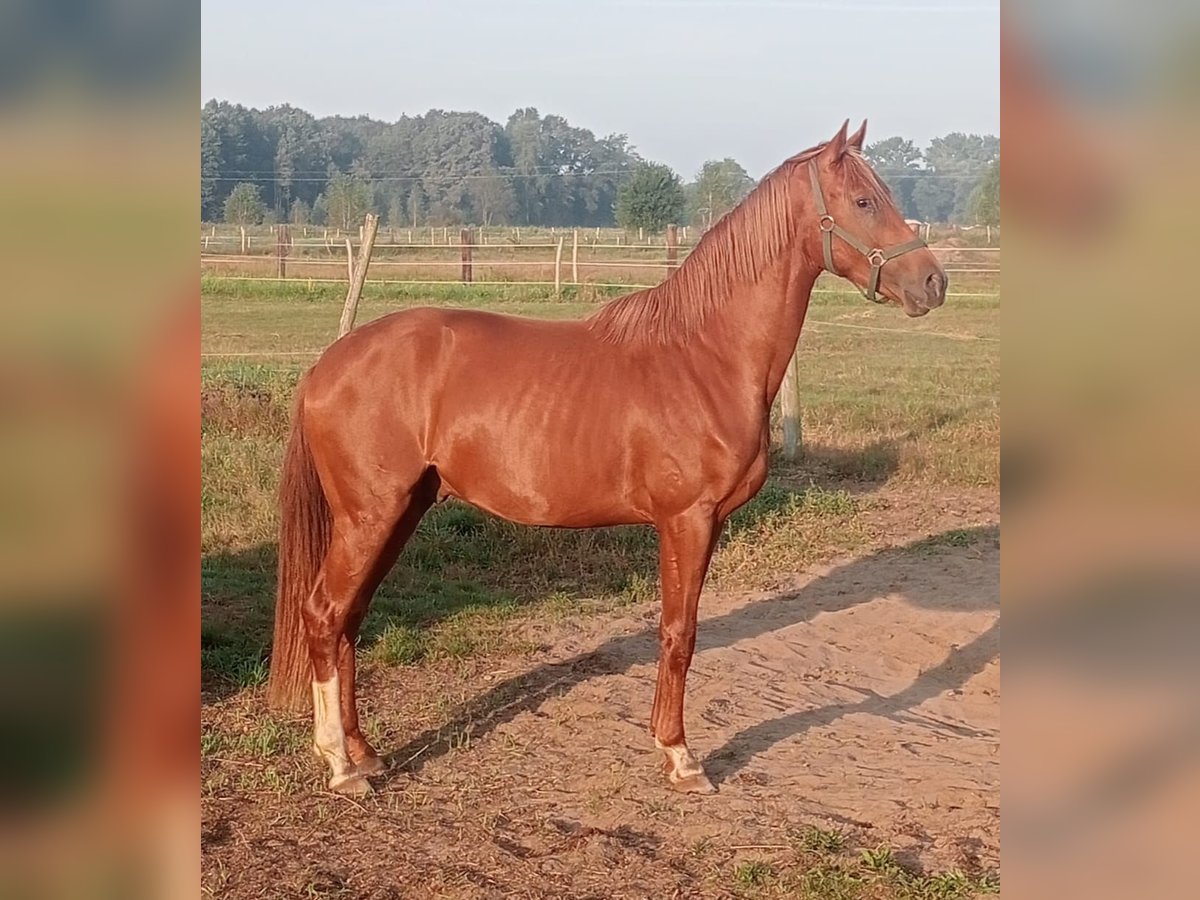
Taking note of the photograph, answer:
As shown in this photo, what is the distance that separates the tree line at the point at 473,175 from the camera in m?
43.6

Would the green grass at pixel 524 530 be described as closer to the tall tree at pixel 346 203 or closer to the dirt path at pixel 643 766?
the dirt path at pixel 643 766

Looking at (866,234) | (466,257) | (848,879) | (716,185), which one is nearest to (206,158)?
(866,234)

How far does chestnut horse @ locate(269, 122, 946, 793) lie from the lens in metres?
3.97

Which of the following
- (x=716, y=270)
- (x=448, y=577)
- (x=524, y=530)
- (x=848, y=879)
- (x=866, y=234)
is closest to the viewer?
(x=848, y=879)

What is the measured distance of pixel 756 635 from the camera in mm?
5898

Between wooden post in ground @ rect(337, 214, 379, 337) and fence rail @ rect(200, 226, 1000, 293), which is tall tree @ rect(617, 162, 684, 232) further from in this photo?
wooden post in ground @ rect(337, 214, 379, 337)

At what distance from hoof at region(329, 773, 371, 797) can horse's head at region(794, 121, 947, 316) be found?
2484mm

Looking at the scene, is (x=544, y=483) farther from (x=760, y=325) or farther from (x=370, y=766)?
(x=370, y=766)

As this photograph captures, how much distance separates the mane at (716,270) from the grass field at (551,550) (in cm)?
83

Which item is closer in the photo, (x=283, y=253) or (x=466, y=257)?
(x=466, y=257)

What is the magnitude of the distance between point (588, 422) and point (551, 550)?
299 cm

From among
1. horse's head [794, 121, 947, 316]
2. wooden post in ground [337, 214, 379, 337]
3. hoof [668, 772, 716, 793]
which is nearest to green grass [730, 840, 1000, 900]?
hoof [668, 772, 716, 793]
